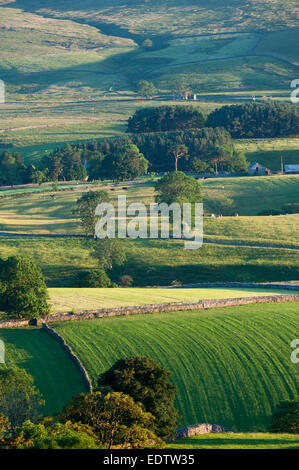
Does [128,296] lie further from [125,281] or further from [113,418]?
[113,418]

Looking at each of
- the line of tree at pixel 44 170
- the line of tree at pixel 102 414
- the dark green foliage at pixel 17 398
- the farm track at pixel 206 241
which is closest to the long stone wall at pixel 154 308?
the dark green foliage at pixel 17 398

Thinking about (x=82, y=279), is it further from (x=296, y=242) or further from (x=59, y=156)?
(x=59, y=156)

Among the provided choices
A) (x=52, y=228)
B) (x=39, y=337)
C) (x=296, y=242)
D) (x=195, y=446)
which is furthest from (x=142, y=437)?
(x=52, y=228)

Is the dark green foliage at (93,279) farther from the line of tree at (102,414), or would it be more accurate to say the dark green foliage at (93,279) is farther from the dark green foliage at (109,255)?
the line of tree at (102,414)

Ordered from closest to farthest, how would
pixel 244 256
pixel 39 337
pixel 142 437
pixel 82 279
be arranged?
pixel 142 437 → pixel 39 337 → pixel 82 279 → pixel 244 256
